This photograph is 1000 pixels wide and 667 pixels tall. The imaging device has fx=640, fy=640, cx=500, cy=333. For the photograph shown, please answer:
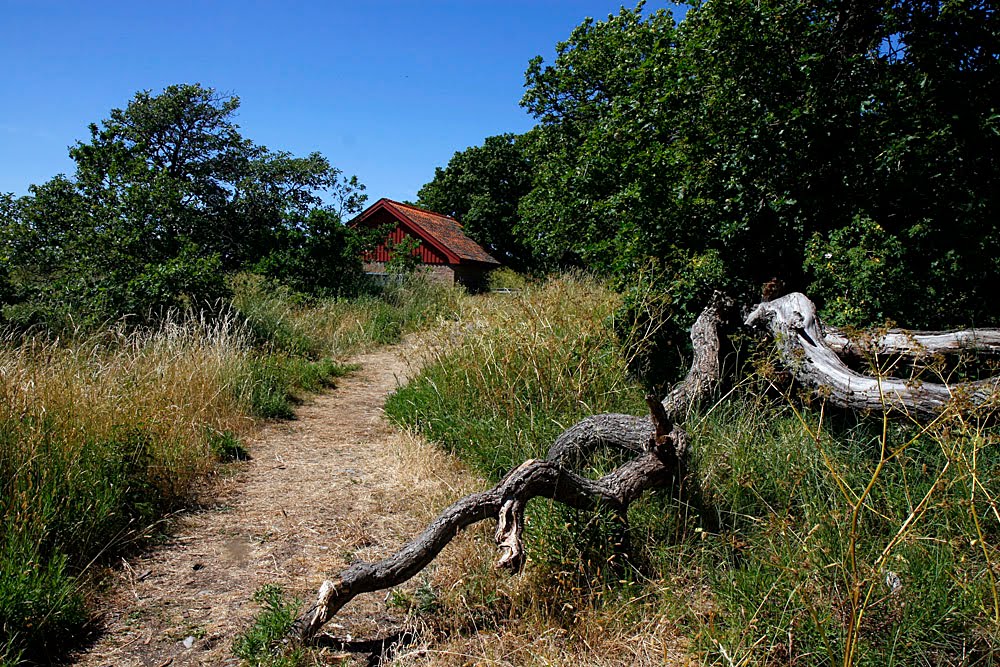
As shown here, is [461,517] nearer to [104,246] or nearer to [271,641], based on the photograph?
[271,641]

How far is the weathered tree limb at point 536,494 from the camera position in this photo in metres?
2.86

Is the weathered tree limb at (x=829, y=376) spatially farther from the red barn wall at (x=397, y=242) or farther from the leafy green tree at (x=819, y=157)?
the red barn wall at (x=397, y=242)

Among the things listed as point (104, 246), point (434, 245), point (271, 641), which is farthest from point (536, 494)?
point (434, 245)

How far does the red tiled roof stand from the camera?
26391 millimetres

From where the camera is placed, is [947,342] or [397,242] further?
[397,242]

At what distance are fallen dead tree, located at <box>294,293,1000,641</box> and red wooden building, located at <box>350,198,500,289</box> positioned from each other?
20624mm

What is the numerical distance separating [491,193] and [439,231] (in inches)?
302

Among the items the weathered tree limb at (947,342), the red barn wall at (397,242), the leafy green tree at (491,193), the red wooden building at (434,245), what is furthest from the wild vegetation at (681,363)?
the leafy green tree at (491,193)

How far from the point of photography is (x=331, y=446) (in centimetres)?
616

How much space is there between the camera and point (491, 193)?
34.6 metres

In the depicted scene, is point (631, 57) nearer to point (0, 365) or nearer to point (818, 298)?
point (818, 298)

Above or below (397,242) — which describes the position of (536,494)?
below

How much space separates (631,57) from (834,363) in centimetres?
839

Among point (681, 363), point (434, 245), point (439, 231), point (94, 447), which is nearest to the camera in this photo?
point (94, 447)
